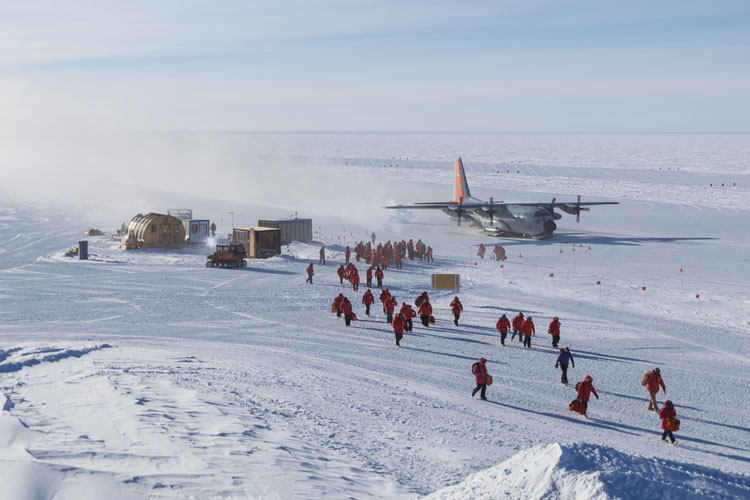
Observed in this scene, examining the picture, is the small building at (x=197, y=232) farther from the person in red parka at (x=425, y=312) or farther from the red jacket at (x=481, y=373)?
the red jacket at (x=481, y=373)

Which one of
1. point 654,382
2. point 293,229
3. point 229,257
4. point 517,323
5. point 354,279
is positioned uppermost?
point 293,229

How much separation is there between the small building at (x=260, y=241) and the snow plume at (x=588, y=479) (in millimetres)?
29290

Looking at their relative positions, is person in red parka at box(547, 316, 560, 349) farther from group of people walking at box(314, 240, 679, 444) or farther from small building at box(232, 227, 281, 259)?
small building at box(232, 227, 281, 259)

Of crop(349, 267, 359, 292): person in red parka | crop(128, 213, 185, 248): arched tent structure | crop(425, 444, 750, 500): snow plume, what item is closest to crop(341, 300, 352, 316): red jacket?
crop(349, 267, 359, 292): person in red parka

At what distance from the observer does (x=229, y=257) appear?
116 ft

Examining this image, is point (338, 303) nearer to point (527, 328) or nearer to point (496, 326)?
point (496, 326)

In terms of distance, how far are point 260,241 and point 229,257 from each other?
134 inches

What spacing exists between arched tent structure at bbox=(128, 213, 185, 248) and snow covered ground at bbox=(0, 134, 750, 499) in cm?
194

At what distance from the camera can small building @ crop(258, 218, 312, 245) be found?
141 ft

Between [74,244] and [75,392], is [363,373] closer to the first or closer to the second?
[75,392]

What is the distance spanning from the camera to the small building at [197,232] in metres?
42.5

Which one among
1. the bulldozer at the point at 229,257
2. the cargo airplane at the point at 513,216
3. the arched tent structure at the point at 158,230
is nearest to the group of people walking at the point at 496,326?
the bulldozer at the point at 229,257

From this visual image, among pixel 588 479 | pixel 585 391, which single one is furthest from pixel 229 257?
pixel 588 479

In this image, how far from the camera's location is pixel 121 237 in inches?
1784
